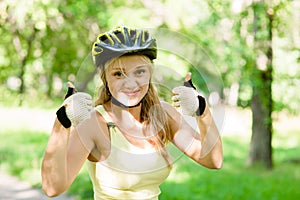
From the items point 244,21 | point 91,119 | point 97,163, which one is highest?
point 244,21

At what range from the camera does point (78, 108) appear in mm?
1810

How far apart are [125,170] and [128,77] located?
0.34 meters

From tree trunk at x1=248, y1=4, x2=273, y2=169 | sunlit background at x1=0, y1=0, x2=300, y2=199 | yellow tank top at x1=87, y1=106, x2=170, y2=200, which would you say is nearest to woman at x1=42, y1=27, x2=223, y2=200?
yellow tank top at x1=87, y1=106, x2=170, y2=200

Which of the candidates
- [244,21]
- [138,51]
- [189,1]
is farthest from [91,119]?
[189,1]

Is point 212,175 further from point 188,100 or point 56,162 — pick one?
point 56,162

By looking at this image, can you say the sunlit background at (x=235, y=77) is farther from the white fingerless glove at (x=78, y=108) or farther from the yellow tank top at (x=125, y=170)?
the white fingerless glove at (x=78, y=108)

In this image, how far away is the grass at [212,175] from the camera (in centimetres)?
696

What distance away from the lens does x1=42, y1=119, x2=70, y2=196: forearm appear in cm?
182

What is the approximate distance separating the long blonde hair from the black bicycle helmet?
0.41ft

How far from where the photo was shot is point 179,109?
2.06 metres

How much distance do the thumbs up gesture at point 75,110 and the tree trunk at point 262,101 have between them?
5938 millimetres

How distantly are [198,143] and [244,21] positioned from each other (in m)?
6.15

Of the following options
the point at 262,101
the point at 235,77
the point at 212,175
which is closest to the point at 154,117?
the point at 235,77

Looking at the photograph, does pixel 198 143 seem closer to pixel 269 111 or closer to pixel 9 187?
pixel 9 187
